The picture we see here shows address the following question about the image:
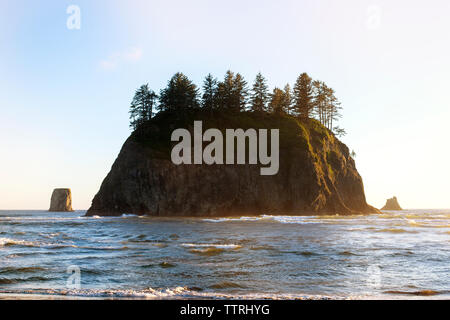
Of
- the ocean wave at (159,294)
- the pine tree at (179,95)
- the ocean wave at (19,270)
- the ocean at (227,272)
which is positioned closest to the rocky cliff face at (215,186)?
the pine tree at (179,95)

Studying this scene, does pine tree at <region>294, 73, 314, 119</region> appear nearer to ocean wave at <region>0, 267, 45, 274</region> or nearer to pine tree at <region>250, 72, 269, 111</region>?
pine tree at <region>250, 72, 269, 111</region>

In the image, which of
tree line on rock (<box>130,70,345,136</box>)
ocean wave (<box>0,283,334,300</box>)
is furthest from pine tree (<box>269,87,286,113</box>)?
ocean wave (<box>0,283,334,300</box>)

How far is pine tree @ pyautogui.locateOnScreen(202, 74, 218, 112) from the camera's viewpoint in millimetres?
98688

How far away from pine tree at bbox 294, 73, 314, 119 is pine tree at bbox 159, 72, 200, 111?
97.2ft

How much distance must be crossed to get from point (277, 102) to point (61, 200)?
412 feet

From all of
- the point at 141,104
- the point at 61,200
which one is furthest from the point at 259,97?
the point at 61,200

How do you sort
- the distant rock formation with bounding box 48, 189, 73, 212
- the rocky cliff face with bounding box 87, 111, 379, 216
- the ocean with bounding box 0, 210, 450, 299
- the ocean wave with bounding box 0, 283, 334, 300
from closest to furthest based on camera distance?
1. the ocean wave with bounding box 0, 283, 334, 300
2. the ocean with bounding box 0, 210, 450, 299
3. the rocky cliff face with bounding box 87, 111, 379, 216
4. the distant rock formation with bounding box 48, 189, 73, 212

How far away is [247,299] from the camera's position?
9.34m

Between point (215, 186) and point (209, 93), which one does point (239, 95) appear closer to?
point (209, 93)
